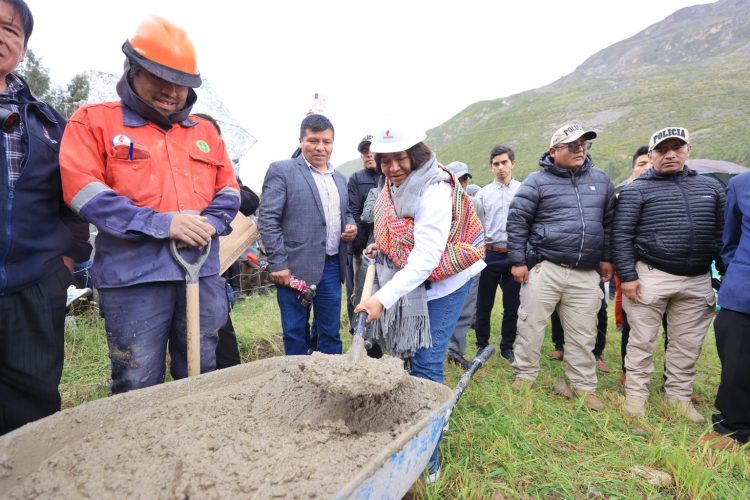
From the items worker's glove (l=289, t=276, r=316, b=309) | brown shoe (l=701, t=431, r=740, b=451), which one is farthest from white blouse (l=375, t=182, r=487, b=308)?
brown shoe (l=701, t=431, r=740, b=451)

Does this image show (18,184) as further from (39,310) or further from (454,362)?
(454,362)

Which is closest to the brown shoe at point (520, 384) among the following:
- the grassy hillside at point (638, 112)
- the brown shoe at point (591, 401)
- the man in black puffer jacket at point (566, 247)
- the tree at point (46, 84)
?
the man in black puffer jacket at point (566, 247)

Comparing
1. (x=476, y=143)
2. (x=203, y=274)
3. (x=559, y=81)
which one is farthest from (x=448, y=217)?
(x=559, y=81)

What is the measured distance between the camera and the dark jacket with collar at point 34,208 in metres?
1.58

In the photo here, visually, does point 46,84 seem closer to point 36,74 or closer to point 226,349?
point 36,74

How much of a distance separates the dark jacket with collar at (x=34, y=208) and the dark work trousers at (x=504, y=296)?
3503 millimetres

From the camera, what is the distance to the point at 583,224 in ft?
10.1

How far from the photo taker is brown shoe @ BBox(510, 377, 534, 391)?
325 cm

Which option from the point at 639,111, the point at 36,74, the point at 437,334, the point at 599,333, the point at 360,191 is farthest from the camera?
the point at 639,111

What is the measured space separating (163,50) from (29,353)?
134cm

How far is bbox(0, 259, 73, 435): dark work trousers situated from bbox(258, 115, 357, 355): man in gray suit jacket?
1.29m

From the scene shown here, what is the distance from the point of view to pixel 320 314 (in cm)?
316

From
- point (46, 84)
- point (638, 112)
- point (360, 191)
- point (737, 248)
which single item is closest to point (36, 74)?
point (46, 84)

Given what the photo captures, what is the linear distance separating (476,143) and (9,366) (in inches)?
1898
